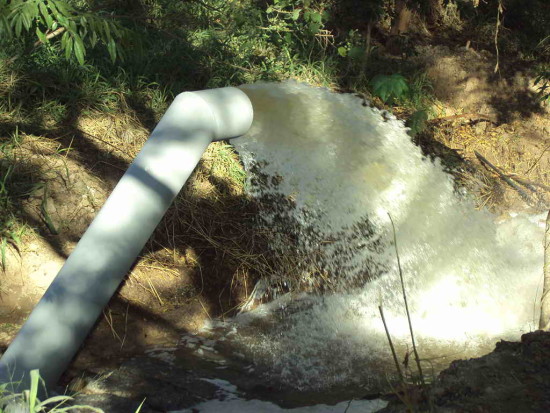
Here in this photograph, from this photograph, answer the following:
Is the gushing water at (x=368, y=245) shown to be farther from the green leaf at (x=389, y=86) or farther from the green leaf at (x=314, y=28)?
the green leaf at (x=314, y=28)

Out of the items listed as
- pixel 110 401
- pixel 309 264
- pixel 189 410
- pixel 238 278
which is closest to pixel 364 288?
pixel 309 264

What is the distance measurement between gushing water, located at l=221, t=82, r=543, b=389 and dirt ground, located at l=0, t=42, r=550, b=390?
0.20m

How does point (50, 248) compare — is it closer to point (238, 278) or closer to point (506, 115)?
point (238, 278)

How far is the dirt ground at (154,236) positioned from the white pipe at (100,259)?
1.91ft

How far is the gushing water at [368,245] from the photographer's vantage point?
12.6 ft

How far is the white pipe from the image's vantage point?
2666mm

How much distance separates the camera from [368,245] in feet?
13.8

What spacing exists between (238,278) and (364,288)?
30.6 inches

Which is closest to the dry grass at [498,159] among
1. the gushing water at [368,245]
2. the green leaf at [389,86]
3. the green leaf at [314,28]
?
the gushing water at [368,245]

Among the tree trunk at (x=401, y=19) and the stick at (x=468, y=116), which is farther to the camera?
the tree trunk at (x=401, y=19)

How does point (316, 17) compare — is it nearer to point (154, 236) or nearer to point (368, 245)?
point (368, 245)

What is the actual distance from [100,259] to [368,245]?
6.52ft

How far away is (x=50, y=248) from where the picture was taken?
148 inches

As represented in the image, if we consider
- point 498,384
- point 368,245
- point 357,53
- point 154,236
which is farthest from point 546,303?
point 357,53
